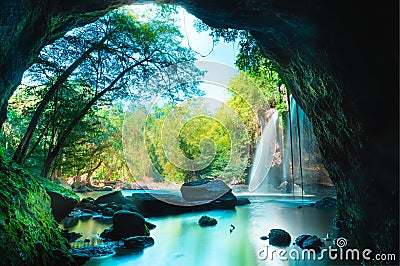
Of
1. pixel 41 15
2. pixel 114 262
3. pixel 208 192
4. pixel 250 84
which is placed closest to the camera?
pixel 41 15

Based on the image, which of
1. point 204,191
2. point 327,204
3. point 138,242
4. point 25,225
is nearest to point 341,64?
point 25,225

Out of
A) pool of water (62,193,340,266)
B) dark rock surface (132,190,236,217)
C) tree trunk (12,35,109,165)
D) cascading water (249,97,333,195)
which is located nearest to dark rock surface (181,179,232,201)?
dark rock surface (132,190,236,217)

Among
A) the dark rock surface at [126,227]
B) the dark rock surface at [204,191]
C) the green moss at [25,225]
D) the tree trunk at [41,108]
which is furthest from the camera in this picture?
the dark rock surface at [204,191]

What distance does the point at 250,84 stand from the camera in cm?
1945

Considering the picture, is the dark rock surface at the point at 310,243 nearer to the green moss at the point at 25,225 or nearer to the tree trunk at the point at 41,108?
the green moss at the point at 25,225

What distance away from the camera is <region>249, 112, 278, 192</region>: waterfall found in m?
20.7

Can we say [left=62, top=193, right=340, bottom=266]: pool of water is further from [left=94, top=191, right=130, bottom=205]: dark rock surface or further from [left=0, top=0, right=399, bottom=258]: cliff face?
[left=94, top=191, right=130, bottom=205]: dark rock surface

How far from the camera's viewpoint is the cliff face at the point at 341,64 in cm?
320

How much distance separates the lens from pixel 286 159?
762 inches

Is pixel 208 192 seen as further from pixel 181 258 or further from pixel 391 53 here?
pixel 391 53

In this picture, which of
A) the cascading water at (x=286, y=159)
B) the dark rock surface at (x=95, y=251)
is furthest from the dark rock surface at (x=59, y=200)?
the cascading water at (x=286, y=159)

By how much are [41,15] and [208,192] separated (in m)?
10.1

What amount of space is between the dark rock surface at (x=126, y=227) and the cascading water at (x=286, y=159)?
1121cm

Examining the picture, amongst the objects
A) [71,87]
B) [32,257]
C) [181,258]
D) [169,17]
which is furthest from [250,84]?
[32,257]
